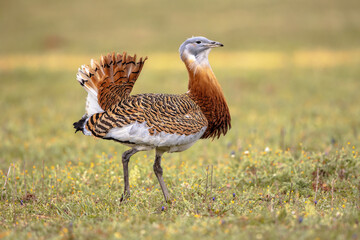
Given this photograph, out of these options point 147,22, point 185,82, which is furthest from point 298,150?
point 147,22

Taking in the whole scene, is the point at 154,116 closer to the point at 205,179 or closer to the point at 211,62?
the point at 205,179

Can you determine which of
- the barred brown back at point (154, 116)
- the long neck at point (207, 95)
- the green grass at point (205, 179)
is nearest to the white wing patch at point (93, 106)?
the barred brown back at point (154, 116)

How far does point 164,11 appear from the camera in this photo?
21.8 m

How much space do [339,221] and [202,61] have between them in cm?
202

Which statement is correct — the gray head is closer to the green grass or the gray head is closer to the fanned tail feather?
the fanned tail feather

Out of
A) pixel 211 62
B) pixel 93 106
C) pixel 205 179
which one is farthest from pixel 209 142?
pixel 211 62

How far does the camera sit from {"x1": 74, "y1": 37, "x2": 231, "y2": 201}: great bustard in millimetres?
4133

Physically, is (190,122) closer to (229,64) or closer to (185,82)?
(185,82)

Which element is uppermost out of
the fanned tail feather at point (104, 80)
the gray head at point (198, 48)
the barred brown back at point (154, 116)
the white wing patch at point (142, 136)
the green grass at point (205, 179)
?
the gray head at point (198, 48)

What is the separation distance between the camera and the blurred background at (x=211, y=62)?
7277 millimetres

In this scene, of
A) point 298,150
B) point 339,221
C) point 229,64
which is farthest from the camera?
point 229,64

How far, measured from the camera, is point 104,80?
438cm

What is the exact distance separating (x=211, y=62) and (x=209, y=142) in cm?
831

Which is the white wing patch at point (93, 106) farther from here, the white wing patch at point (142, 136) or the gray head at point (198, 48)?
the gray head at point (198, 48)
